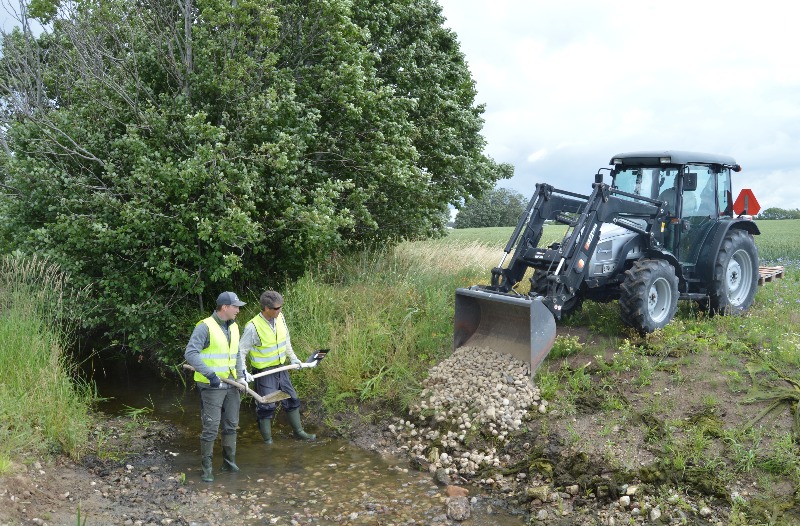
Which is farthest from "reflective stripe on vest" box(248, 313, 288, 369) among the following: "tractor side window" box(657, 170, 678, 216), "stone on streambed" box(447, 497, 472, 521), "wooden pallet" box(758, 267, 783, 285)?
"wooden pallet" box(758, 267, 783, 285)

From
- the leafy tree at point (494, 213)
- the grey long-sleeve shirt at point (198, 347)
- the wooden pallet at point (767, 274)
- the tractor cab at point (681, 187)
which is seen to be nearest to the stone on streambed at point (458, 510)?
the grey long-sleeve shirt at point (198, 347)

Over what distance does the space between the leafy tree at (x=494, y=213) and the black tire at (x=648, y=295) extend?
40025 mm

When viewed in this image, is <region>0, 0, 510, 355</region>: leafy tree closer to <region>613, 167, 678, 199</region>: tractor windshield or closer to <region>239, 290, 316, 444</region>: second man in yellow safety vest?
<region>239, 290, 316, 444</region>: second man in yellow safety vest

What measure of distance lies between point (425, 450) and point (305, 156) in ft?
19.5

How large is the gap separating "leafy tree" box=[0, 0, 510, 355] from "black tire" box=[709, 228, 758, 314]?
17.2 feet

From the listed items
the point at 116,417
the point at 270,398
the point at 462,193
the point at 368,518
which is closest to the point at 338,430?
the point at 270,398

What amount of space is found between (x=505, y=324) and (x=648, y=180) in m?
3.43

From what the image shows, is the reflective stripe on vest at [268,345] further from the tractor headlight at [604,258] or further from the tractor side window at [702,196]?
the tractor side window at [702,196]

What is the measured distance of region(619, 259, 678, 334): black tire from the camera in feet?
30.1

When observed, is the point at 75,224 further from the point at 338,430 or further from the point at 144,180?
the point at 338,430

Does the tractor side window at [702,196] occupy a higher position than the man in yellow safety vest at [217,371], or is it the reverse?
the tractor side window at [702,196]

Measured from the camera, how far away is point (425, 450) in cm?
815

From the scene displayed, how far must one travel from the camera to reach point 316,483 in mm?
7402

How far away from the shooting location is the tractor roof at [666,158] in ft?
34.1
